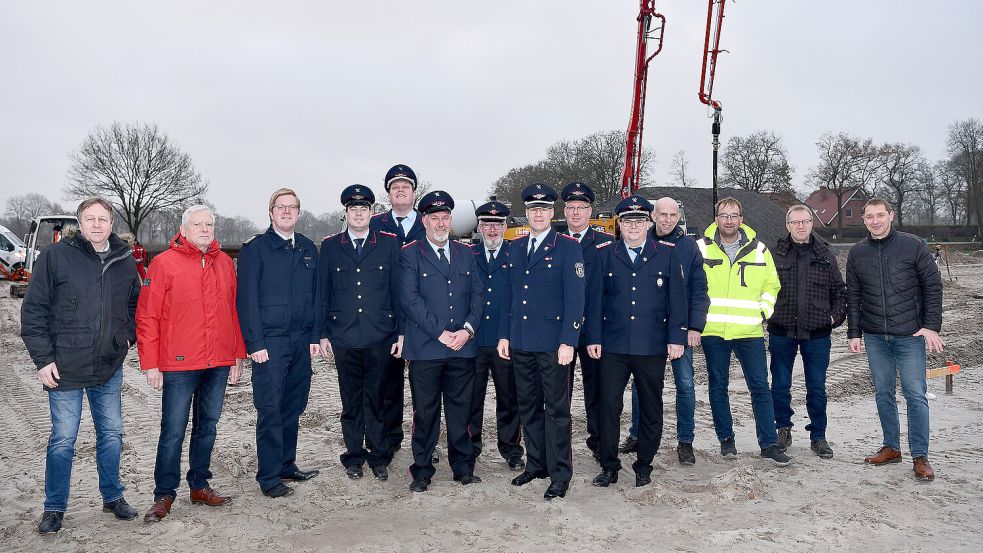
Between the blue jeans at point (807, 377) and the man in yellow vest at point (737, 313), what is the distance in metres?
0.26

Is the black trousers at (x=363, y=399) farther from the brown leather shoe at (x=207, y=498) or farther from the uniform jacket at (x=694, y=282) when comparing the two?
the uniform jacket at (x=694, y=282)

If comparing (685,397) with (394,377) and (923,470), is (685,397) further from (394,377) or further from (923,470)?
(394,377)

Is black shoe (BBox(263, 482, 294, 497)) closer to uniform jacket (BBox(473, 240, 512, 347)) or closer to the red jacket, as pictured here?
the red jacket

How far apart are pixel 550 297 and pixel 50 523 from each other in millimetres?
3712

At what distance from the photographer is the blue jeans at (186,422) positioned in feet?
15.3

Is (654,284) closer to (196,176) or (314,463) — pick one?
(314,463)

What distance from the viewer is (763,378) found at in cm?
585

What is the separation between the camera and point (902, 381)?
18.1 ft

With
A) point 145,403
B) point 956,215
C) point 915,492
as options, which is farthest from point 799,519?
point 956,215

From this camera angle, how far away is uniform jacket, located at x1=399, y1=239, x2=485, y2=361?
5.16 meters

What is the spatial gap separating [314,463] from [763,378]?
4034 mm

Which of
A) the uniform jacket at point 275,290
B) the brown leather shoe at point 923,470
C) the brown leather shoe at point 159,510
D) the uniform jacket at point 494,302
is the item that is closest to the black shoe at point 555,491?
the uniform jacket at point 494,302

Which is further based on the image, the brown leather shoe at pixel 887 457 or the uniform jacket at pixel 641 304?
the brown leather shoe at pixel 887 457

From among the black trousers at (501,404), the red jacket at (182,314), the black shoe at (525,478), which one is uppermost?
the red jacket at (182,314)
